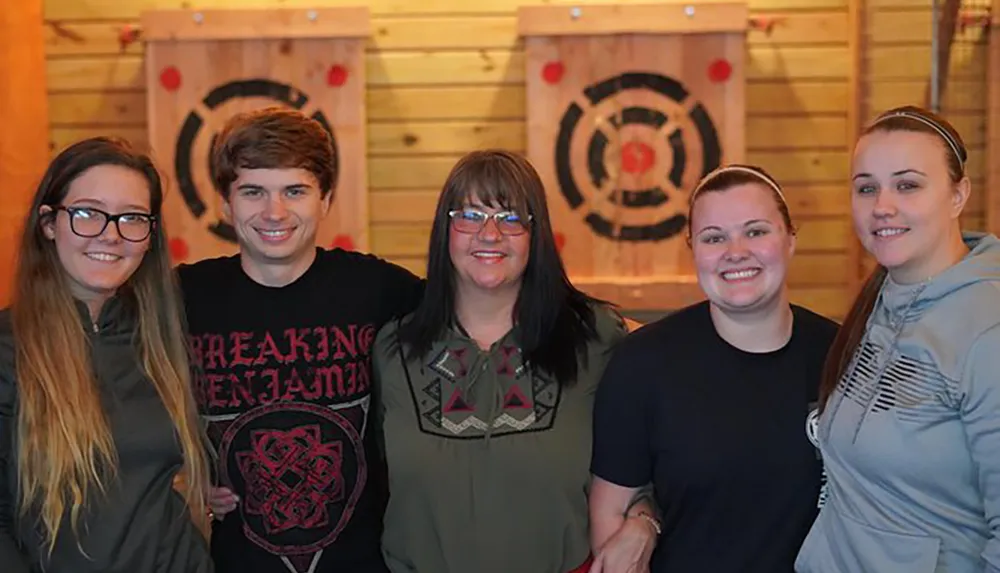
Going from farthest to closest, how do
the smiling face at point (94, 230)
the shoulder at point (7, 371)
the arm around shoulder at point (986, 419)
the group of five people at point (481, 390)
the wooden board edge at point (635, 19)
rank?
the wooden board edge at point (635, 19)
the smiling face at point (94, 230)
the shoulder at point (7, 371)
the group of five people at point (481, 390)
the arm around shoulder at point (986, 419)

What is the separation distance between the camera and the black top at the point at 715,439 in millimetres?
1862

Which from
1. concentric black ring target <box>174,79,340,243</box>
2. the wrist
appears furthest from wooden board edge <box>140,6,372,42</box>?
the wrist

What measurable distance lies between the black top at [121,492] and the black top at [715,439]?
711mm

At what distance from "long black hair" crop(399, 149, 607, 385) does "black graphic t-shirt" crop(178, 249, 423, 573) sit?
0.54 feet

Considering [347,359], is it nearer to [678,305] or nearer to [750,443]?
[750,443]

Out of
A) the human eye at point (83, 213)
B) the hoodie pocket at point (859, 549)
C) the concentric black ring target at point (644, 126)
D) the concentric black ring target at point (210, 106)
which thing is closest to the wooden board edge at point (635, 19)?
the concentric black ring target at point (644, 126)

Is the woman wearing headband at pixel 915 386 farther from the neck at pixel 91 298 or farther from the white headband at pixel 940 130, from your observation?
the neck at pixel 91 298

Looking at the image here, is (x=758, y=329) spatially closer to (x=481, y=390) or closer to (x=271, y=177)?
(x=481, y=390)

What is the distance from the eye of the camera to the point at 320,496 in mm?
2074

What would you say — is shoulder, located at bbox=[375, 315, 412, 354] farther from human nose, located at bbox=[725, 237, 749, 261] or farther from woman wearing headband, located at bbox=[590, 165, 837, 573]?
human nose, located at bbox=[725, 237, 749, 261]

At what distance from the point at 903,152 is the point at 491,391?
80 centimetres

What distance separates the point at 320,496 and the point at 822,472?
0.87m

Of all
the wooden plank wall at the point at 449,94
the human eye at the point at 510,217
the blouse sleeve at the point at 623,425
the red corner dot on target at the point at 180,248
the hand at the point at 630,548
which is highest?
the wooden plank wall at the point at 449,94

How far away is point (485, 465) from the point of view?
6.50ft
